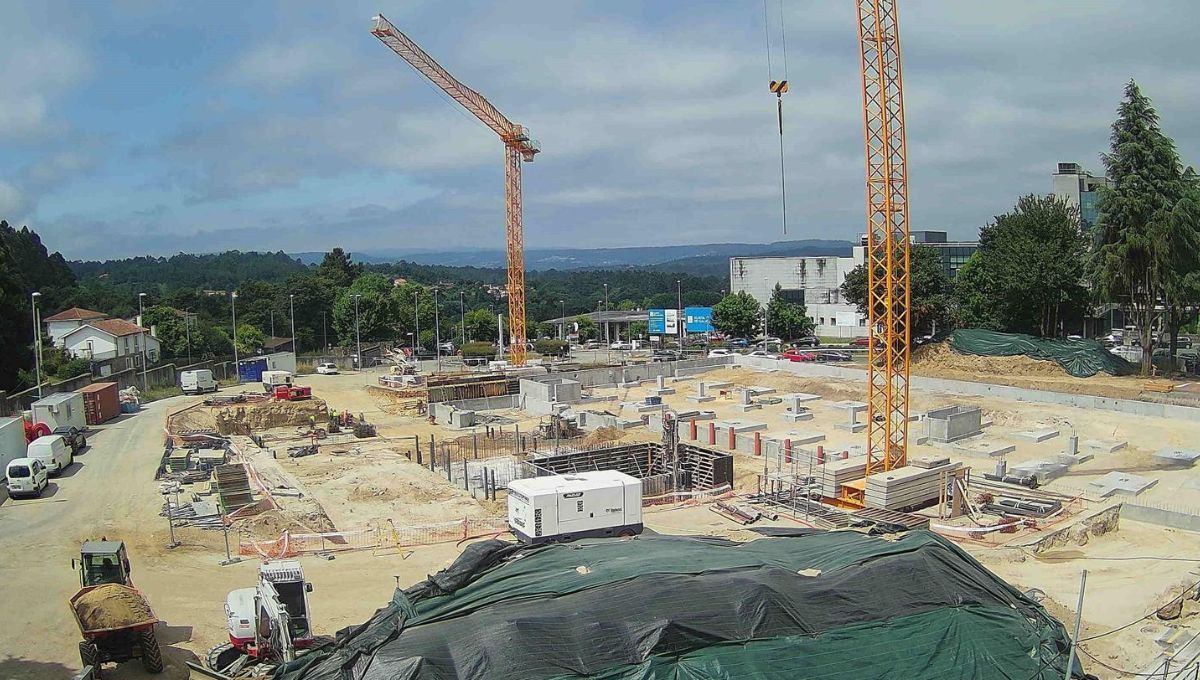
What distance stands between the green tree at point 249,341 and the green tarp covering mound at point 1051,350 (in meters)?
59.7

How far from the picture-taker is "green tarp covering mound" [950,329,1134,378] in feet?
158

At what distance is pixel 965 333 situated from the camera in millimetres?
54656

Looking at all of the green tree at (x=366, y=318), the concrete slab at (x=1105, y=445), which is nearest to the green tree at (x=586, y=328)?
the green tree at (x=366, y=318)

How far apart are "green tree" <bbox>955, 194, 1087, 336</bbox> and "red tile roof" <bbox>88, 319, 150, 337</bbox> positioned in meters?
58.4

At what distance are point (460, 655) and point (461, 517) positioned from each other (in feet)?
45.5

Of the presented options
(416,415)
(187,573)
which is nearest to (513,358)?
(416,415)

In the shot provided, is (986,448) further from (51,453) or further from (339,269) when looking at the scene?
(339,269)

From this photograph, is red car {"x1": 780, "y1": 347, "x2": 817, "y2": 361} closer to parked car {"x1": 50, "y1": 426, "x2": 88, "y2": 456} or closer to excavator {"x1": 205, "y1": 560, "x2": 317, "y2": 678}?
parked car {"x1": 50, "y1": 426, "x2": 88, "y2": 456}

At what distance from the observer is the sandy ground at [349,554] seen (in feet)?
51.9

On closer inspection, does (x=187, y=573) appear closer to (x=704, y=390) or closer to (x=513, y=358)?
(x=704, y=390)

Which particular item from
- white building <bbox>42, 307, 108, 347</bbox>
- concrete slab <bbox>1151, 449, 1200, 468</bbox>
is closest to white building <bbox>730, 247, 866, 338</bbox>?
concrete slab <bbox>1151, 449, 1200, 468</bbox>

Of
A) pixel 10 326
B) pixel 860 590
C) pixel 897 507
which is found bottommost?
pixel 897 507

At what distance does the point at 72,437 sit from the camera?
31656 mm

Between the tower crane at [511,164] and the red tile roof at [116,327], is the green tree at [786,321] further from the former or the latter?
the red tile roof at [116,327]
